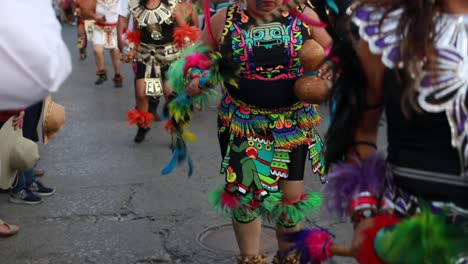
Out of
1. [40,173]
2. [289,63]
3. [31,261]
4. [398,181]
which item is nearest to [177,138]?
[289,63]

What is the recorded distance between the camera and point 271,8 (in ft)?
11.7

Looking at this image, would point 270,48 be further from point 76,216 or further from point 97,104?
point 97,104

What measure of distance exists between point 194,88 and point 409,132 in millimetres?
1788

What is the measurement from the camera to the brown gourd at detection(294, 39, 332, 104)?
3.38 m

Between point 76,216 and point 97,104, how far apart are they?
14.6ft

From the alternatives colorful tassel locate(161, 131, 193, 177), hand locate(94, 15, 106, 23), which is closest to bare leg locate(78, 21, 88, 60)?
hand locate(94, 15, 106, 23)

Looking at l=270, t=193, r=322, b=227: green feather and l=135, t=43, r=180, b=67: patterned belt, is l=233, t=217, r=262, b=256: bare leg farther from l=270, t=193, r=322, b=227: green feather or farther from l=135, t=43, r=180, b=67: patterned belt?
l=135, t=43, r=180, b=67: patterned belt

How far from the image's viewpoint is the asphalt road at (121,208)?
4.45m

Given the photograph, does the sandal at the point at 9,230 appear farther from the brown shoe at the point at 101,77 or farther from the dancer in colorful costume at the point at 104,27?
the brown shoe at the point at 101,77

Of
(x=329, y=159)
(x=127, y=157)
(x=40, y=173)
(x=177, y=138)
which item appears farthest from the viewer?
(x=127, y=157)

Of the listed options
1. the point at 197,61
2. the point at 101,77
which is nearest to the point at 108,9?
the point at 101,77

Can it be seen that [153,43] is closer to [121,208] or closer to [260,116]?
[121,208]

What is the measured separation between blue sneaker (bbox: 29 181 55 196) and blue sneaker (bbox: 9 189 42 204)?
154 millimetres

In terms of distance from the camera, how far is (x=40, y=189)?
5.64 metres
